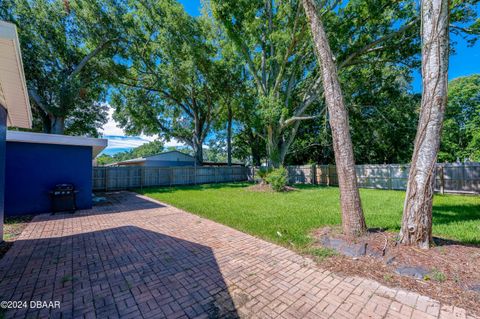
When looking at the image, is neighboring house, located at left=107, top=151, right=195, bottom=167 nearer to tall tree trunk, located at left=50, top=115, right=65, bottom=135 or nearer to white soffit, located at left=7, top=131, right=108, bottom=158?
tall tree trunk, located at left=50, top=115, right=65, bottom=135

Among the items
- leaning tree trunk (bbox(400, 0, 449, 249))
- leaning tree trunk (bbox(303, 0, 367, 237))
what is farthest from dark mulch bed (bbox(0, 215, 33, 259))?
leaning tree trunk (bbox(400, 0, 449, 249))

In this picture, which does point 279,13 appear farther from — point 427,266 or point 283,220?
point 427,266

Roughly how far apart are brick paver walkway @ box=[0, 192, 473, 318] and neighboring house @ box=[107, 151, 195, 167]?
19.8m

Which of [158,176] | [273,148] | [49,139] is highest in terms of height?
[273,148]

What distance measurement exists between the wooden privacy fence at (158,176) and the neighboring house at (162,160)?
837cm

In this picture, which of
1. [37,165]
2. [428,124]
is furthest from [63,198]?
[428,124]

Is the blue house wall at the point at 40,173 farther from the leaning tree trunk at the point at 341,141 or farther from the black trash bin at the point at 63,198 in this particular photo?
the leaning tree trunk at the point at 341,141

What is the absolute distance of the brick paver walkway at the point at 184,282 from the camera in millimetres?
2176

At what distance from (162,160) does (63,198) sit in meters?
18.5

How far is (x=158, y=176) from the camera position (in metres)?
15.4

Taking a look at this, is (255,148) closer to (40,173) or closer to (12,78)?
(40,173)

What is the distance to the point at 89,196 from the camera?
726 centimetres

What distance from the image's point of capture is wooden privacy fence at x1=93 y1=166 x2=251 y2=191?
13.0 m

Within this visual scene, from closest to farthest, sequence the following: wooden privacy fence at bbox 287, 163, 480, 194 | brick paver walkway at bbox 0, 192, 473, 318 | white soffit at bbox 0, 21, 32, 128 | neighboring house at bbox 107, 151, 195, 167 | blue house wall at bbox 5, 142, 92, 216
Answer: brick paver walkway at bbox 0, 192, 473, 318
white soffit at bbox 0, 21, 32, 128
blue house wall at bbox 5, 142, 92, 216
wooden privacy fence at bbox 287, 163, 480, 194
neighboring house at bbox 107, 151, 195, 167
